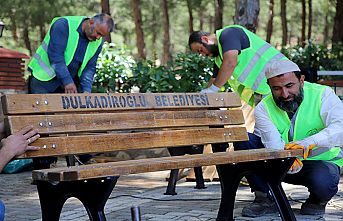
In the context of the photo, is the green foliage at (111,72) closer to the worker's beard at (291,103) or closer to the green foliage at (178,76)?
the green foliage at (178,76)

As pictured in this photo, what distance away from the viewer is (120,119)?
4.73 metres

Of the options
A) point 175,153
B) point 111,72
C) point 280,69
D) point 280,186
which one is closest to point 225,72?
point 175,153

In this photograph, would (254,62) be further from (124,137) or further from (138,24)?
(138,24)

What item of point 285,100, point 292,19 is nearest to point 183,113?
point 285,100

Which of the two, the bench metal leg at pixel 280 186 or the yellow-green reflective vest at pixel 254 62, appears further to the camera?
the yellow-green reflective vest at pixel 254 62

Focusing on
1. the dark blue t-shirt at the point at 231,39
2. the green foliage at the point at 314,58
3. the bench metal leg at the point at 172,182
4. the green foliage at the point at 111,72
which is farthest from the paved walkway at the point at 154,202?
the green foliage at the point at 314,58

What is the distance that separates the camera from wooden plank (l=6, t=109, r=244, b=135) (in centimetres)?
427

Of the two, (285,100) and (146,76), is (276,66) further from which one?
(146,76)

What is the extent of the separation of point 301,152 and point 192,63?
5682 millimetres

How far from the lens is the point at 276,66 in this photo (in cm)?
484

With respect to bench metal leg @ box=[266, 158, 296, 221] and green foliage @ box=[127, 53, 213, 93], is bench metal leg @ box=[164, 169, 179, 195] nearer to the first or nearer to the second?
bench metal leg @ box=[266, 158, 296, 221]

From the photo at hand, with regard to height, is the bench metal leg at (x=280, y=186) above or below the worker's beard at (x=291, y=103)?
below

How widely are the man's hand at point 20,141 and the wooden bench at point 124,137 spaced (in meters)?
0.07

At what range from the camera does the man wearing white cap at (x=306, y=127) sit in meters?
4.82
